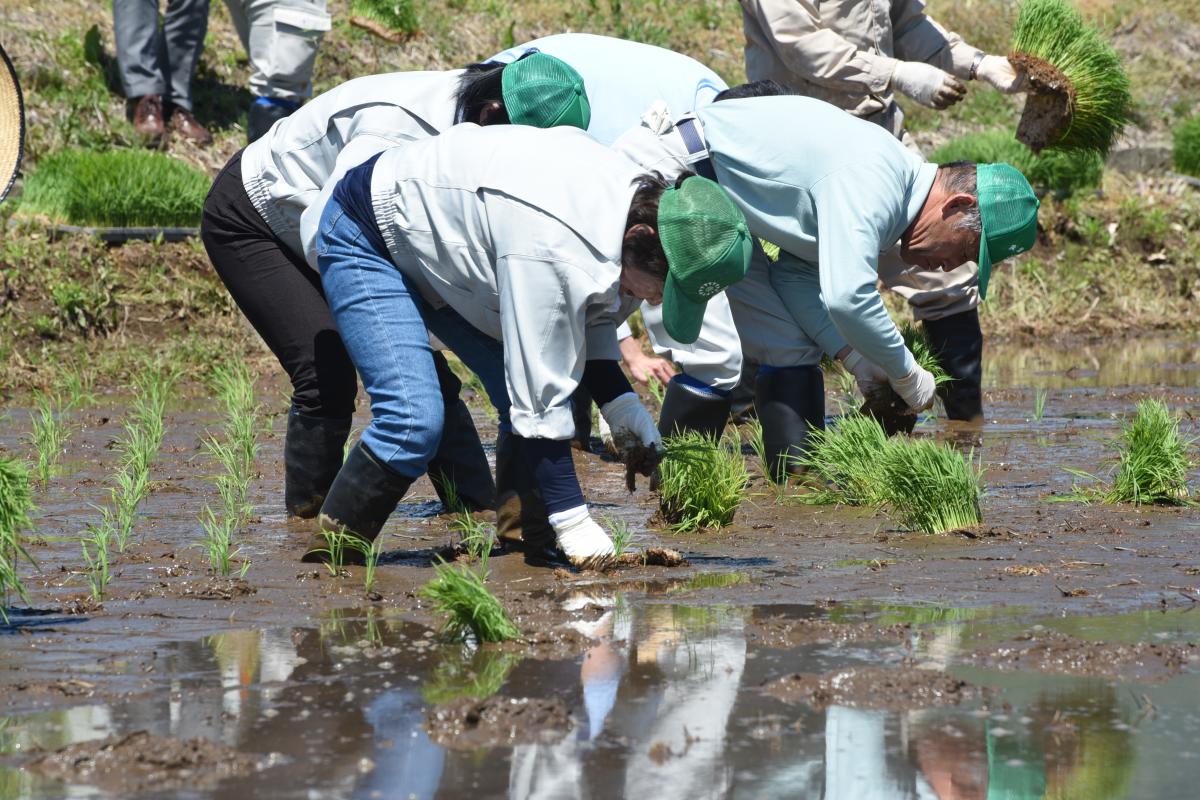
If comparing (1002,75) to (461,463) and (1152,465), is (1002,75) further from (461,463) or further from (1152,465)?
(461,463)

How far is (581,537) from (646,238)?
808 mm

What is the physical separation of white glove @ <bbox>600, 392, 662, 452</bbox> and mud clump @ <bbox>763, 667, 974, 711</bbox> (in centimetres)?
110

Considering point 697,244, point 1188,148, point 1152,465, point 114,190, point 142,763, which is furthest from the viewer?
point 1188,148

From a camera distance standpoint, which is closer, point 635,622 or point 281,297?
point 635,622

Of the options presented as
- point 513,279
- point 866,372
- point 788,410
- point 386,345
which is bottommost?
point 788,410

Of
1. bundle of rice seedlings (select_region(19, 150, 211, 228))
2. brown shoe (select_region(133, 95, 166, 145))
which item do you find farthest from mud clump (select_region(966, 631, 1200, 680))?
brown shoe (select_region(133, 95, 166, 145))

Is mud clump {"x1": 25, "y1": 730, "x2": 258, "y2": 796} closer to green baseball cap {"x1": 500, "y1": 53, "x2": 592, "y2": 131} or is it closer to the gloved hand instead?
green baseball cap {"x1": 500, "y1": 53, "x2": 592, "y2": 131}

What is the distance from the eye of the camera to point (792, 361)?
5266 millimetres

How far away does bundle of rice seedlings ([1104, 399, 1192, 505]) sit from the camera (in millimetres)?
4688

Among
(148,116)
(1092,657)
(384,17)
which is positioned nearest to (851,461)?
(1092,657)

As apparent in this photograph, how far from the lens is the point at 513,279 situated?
11.9ft

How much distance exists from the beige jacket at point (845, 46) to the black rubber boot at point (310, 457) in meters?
2.37

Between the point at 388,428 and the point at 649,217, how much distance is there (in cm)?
90

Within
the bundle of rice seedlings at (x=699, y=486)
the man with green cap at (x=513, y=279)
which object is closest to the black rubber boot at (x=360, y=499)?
the man with green cap at (x=513, y=279)
